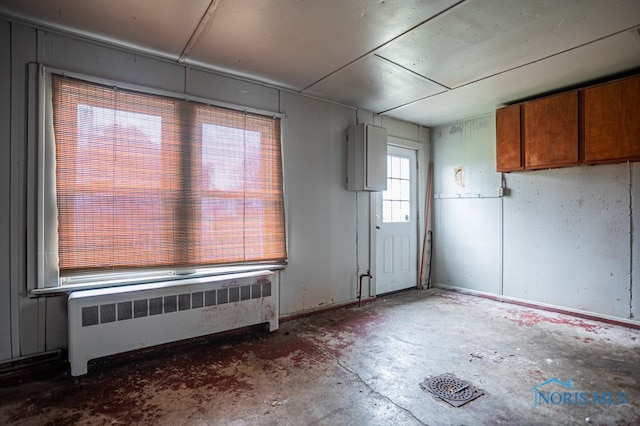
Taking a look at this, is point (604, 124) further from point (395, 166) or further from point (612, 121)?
point (395, 166)

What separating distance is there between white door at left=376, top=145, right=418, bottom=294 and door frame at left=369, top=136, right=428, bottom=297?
0.17ft

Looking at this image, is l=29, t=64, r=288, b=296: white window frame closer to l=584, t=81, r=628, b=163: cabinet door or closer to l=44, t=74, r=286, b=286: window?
l=44, t=74, r=286, b=286: window

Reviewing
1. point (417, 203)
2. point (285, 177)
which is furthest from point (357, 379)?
point (417, 203)

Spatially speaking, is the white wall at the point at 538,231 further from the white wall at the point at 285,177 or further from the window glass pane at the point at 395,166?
the white wall at the point at 285,177

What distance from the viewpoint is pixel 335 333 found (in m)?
3.29

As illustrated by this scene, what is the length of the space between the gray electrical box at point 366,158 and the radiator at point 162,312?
5.43ft

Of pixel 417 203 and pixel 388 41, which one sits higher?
pixel 388 41

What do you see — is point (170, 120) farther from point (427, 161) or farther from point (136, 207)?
point (427, 161)

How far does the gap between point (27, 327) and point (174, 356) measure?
3.53 ft

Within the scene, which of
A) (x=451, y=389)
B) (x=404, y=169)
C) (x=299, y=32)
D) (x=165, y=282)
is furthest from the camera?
(x=404, y=169)

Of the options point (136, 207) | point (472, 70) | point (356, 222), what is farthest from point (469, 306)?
point (136, 207)

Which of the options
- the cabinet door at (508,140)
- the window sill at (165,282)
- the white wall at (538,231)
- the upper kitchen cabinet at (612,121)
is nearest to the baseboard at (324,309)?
the window sill at (165,282)

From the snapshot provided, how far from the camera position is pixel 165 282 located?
2830 mm

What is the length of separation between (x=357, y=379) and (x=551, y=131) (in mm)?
3521
